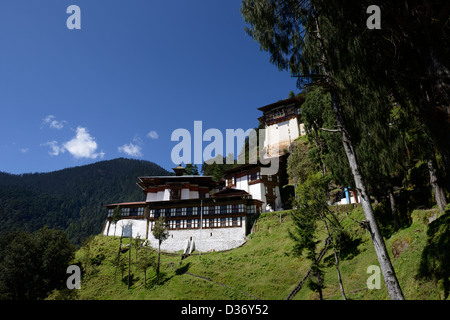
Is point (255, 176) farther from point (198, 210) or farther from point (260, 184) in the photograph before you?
point (198, 210)

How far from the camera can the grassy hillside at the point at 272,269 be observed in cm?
1298

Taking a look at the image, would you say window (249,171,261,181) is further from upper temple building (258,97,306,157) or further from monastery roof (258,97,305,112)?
monastery roof (258,97,305,112)

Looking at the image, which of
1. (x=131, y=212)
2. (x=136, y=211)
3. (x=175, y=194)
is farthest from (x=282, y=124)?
(x=131, y=212)

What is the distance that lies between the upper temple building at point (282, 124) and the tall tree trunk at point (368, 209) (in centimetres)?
4956

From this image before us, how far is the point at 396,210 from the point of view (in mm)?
23516

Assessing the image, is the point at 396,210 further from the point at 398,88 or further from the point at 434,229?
the point at 398,88

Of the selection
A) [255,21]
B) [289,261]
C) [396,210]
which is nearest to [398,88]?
[255,21]

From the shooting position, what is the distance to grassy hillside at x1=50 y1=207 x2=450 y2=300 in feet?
42.6

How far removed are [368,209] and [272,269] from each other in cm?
2137

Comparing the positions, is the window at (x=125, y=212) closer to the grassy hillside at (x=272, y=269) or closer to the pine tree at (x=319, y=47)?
the grassy hillside at (x=272, y=269)

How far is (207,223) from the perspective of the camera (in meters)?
42.8

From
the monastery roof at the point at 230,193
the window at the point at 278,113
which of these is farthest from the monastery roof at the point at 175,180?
the window at the point at 278,113

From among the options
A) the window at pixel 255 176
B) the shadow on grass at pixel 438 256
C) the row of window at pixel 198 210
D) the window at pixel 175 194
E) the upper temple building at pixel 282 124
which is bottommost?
the shadow on grass at pixel 438 256

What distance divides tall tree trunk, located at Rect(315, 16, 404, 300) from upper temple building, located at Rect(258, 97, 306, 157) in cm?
4956
